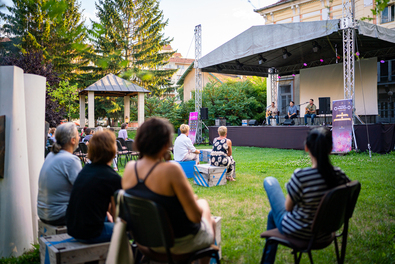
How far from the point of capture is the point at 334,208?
1.84 m

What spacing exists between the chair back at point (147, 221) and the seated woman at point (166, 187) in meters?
0.07

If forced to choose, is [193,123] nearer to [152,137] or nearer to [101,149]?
[101,149]

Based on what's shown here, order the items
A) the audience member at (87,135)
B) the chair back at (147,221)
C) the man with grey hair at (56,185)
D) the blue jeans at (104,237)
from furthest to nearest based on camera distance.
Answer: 1. the audience member at (87,135)
2. the man with grey hair at (56,185)
3. the blue jeans at (104,237)
4. the chair back at (147,221)

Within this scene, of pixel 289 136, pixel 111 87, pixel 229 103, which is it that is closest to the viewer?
pixel 289 136

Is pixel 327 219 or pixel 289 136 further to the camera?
pixel 289 136

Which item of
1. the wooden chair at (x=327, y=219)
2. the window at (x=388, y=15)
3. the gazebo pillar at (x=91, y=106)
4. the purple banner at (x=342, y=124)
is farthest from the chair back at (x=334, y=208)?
the window at (x=388, y=15)

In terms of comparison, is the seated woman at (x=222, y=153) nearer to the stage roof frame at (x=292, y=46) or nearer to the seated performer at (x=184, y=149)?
the seated performer at (x=184, y=149)

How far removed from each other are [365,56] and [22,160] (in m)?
15.9

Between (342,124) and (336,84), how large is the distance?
6932 millimetres

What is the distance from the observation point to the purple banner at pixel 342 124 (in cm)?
952

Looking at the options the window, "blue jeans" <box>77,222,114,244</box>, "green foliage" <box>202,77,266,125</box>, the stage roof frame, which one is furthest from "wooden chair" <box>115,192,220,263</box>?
the window

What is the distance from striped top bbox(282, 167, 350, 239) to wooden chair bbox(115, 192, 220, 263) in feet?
1.93

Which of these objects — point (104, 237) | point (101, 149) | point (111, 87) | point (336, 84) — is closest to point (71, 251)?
point (104, 237)

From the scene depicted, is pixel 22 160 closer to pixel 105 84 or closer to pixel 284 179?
pixel 284 179
